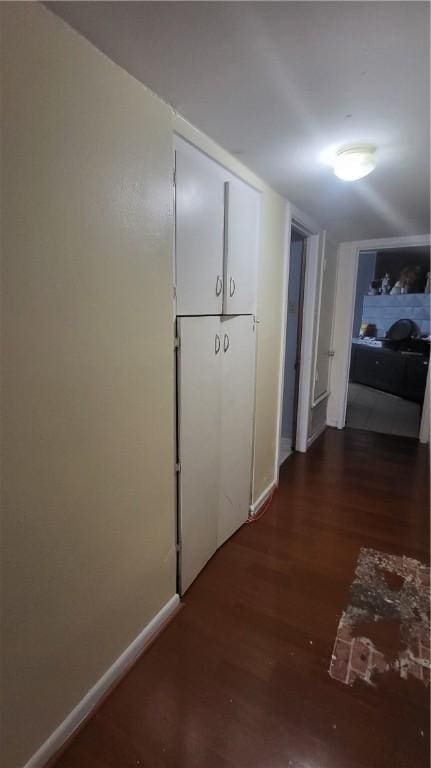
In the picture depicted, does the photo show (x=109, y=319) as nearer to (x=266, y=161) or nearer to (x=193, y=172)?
(x=193, y=172)

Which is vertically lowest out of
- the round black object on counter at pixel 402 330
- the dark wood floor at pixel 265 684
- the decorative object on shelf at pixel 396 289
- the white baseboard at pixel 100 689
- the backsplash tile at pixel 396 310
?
the dark wood floor at pixel 265 684

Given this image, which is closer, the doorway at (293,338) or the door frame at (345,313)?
the doorway at (293,338)

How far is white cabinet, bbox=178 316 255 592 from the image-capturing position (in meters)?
1.71

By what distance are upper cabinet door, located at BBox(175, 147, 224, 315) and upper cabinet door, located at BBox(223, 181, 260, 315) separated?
46 mm

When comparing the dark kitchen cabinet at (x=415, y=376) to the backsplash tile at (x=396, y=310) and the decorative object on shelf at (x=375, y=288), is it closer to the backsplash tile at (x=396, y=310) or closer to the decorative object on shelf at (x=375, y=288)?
the backsplash tile at (x=396, y=310)

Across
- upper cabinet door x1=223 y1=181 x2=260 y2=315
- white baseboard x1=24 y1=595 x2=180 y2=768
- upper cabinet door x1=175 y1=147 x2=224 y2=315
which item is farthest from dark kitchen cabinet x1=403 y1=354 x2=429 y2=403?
white baseboard x1=24 y1=595 x2=180 y2=768

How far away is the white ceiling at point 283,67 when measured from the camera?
947mm

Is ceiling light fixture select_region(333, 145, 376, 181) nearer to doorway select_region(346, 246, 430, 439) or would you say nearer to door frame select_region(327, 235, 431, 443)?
door frame select_region(327, 235, 431, 443)

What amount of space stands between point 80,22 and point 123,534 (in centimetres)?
163

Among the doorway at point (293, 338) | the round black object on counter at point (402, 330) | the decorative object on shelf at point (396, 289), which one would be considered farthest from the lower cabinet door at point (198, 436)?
the decorative object on shelf at point (396, 289)

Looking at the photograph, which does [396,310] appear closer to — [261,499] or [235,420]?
[261,499]

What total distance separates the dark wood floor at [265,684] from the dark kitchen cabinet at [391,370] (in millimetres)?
3678

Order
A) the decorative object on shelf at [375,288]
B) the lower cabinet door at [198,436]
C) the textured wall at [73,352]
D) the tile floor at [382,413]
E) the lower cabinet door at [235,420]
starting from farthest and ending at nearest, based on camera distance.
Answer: the decorative object on shelf at [375,288], the tile floor at [382,413], the lower cabinet door at [235,420], the lower cabinet door at [198,436], the textured wall at [73,352]

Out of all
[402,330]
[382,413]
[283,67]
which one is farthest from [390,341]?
[283,67]
